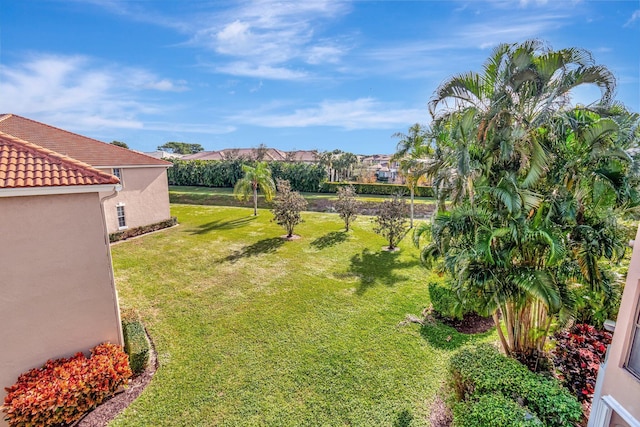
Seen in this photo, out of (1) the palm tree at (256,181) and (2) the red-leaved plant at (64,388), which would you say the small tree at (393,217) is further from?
(2) the red-leaved plant at (64,388)

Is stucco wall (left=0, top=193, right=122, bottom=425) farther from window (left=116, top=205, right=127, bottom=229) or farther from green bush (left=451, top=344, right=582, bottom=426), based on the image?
window (left=116, top=205, right=127, bottom=229)

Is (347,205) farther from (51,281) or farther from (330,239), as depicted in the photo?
(51,281)

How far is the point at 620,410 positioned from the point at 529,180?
12.8 ft

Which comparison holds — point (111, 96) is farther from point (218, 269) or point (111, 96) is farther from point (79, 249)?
point (79, 249)

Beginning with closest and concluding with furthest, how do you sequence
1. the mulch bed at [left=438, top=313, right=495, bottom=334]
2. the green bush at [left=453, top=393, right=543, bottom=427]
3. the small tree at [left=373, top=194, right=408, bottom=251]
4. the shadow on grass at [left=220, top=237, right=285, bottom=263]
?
the green bush at [left=453, top=393, right=543, bottom=427] < the mulch bed at [left=438, top=313, right=495, bottom=334] < the shadow on grass at [left=220, top=237, right=285, bottom=263] < the small tree at [left=373, top=194, right=408, bottom=251]

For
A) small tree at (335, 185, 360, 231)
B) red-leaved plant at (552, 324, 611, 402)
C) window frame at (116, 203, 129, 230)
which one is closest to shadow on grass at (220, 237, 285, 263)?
small tree at (335, 185, 360, 231)

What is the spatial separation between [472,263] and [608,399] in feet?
9.43

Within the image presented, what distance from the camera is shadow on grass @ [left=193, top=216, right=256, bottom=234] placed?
888 inches

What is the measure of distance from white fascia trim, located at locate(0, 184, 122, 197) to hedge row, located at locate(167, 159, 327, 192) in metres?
30.0

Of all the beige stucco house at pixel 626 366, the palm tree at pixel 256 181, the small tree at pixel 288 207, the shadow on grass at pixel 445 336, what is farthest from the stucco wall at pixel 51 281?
the palm tree at pixel 256 181

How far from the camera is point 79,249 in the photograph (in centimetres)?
681

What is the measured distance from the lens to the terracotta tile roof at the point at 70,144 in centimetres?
1661

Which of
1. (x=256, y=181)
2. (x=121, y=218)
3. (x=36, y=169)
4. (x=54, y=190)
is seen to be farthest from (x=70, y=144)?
(x=54, y=190)

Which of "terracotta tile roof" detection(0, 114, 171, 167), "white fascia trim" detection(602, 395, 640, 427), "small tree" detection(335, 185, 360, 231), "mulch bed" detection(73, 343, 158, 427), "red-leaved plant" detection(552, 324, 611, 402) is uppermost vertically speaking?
"terracotta tile roof" detection(0, 114, 171, 167)
